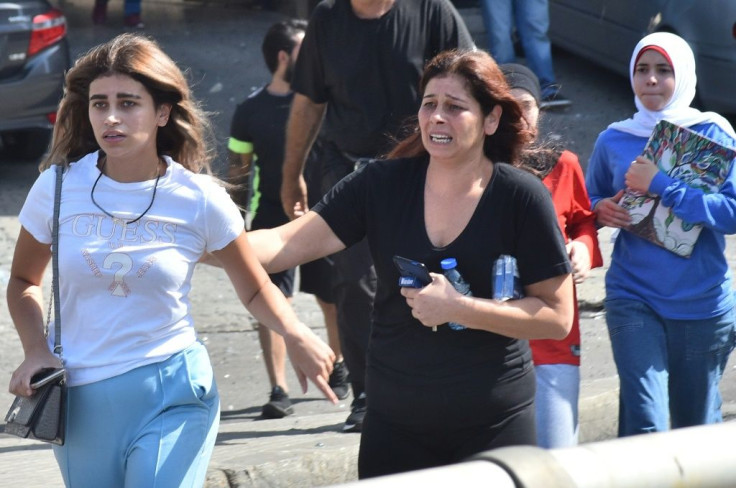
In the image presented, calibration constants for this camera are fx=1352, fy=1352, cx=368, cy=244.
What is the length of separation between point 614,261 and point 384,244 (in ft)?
5.08

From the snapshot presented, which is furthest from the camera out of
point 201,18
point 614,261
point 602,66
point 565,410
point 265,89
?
point 201,18

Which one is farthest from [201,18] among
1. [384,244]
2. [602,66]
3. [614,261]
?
[384,244]

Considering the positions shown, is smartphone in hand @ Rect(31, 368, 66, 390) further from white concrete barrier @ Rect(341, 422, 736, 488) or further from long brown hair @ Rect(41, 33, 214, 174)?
white concrete barrier @ Rect(341, 422, 736, 488)

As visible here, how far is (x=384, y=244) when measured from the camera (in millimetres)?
3697

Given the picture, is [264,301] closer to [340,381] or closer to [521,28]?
[340,381]

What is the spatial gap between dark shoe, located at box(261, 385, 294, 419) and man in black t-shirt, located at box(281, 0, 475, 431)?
67cm

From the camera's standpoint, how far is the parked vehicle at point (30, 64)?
9.03m

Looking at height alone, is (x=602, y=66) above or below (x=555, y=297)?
below

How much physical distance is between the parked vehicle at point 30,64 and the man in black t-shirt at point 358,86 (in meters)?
3.59

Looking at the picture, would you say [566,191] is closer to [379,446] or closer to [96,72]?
[379,446]

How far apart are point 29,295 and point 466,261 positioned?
1202mm

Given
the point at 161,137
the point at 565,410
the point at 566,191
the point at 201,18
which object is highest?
the point at 161,137

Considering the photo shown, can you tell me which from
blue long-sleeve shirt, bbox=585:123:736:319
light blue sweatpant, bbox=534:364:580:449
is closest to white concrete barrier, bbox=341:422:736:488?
light blue sweatpant, bbox=534:364:580:449

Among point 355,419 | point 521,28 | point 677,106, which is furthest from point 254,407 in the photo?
point 521,28
